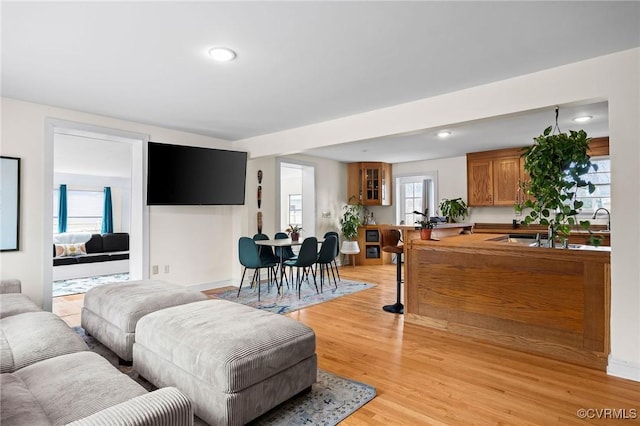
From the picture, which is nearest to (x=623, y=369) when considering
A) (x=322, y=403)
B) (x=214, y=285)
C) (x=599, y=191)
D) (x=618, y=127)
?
(x=618, y=127)

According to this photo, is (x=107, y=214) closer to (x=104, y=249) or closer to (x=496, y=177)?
(x=104, y=249)

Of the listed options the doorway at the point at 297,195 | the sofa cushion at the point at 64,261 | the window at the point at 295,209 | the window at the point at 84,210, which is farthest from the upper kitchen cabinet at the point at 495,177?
the window at the point at 84,210

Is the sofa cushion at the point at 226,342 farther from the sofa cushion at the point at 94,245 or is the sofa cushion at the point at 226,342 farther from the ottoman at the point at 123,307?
the sofa cushion at the point at 94,245

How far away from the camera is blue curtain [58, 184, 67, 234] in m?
7.93

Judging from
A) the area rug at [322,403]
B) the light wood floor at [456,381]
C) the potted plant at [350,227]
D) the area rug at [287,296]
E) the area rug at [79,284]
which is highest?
the potted plant at [350,227]

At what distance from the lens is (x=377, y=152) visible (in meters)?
6.54

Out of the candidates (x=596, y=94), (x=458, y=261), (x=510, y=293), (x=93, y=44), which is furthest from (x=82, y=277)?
(x=596, y=94)

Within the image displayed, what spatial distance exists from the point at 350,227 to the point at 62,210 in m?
6.66

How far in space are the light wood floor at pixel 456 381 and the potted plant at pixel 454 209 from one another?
12.2 feet

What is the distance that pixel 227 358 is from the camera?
1.79 meters

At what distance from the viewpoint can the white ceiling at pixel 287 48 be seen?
198cm

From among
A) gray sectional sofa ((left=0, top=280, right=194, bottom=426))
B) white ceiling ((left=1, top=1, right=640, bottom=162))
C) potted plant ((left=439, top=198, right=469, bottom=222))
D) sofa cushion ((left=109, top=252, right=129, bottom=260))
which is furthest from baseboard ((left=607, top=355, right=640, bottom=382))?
sofa cushion ((left=109, top=252, right=129, bottom=260))

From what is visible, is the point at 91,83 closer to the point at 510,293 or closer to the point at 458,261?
the point at 458,261

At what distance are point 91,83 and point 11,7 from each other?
121 centimetres
